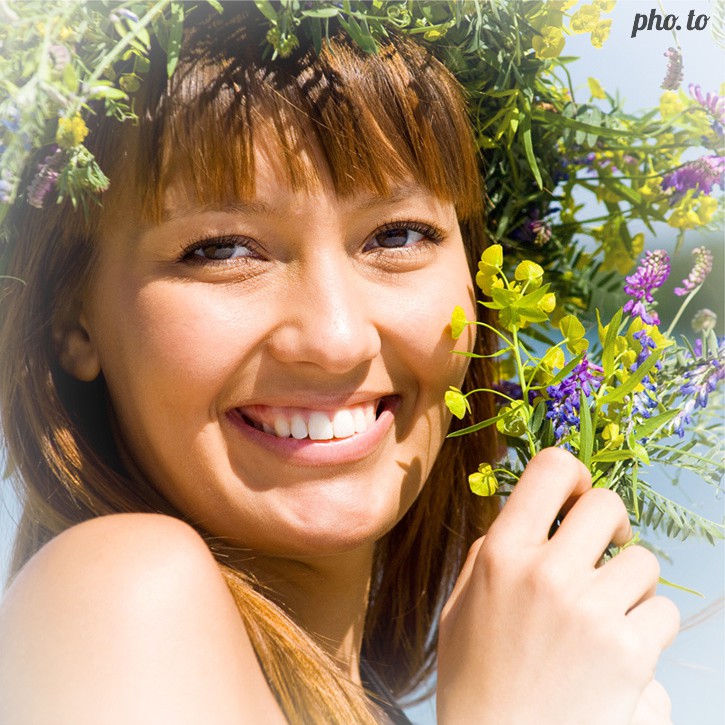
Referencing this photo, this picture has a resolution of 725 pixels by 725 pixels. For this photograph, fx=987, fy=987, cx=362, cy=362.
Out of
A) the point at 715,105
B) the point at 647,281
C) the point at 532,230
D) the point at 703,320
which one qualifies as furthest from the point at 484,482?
the point at 715,105

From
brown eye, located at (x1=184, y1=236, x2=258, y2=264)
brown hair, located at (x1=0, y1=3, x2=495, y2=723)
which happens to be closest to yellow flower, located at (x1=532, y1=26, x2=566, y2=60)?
brown hair, located at (x1=0, y1=3, x2=495, y2=723)

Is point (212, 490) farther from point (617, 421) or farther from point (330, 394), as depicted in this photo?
point (617, 421)

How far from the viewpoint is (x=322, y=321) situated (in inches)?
67.8

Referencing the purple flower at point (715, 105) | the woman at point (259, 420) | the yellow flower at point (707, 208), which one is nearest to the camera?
the woman at point (259, 420)

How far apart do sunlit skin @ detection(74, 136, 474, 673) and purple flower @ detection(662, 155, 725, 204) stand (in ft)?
2.44

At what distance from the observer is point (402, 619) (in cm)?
281

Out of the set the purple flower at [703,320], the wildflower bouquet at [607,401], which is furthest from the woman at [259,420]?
the purple flower at [703,320]

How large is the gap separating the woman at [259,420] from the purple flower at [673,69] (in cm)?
49

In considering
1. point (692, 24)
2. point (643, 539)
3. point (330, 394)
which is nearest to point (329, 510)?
point (330, 394)

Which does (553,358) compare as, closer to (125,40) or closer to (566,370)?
(566,370)

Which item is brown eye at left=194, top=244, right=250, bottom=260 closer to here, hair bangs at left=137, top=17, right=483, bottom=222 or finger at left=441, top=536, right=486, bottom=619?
hair bangs at left=137, top=17, right=483, bottom=222

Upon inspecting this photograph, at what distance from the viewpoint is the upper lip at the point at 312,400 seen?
1.82 meters

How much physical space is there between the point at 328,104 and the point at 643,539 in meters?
1.37

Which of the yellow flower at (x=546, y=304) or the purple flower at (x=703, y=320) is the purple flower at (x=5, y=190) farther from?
the purple flower at (x=703, y=320)
